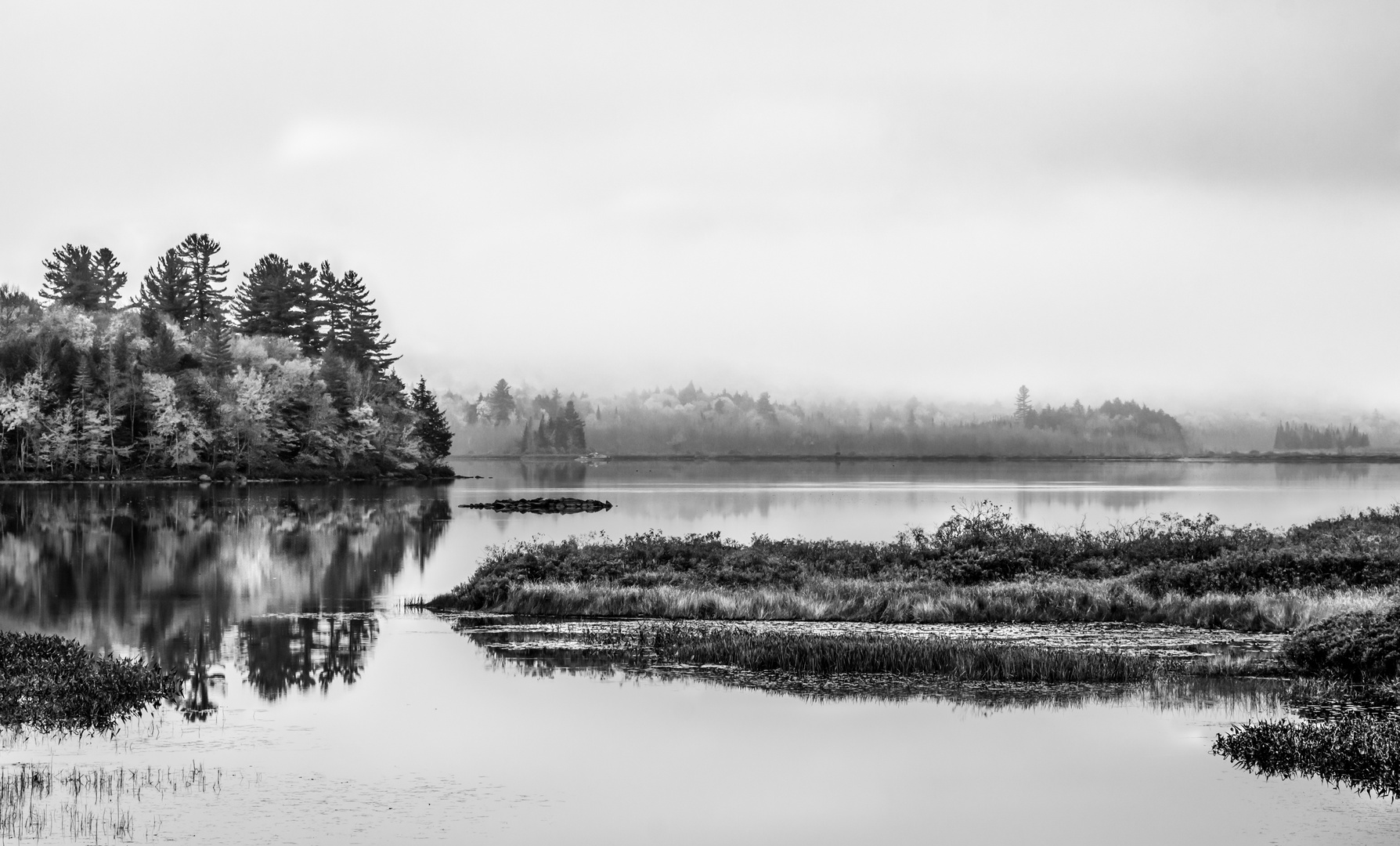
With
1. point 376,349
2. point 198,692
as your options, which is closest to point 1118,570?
point 198,692

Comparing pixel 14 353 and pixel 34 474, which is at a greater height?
pixel 14 353

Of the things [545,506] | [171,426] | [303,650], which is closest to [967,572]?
[303,650]

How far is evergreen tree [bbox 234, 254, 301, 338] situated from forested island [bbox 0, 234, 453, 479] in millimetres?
177

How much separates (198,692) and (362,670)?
393 cm

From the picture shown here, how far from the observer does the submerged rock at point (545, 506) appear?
99.7 m

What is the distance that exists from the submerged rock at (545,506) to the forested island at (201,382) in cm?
4131

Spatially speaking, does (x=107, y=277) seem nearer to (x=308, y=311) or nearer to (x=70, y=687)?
(x=308, y=311)

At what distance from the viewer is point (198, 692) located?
78.9 ft

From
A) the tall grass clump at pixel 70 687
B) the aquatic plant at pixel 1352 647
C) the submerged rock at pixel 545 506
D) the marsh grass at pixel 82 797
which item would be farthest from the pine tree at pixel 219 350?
the aquatic plant at pixel 1352 647

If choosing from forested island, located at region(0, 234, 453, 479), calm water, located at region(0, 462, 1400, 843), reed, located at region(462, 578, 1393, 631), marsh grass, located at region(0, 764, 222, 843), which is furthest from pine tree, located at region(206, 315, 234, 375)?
marsh grass, located at region(0, 764, 222, 843)

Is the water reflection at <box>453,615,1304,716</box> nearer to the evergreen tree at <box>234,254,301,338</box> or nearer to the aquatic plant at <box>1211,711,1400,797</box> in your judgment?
the aquatic plant at <box>1211,711,1400,797</box>

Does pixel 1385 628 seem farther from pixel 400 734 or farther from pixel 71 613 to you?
pixel 71 613

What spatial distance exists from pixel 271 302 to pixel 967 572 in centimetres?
13657

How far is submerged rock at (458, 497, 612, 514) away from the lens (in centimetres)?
9969
